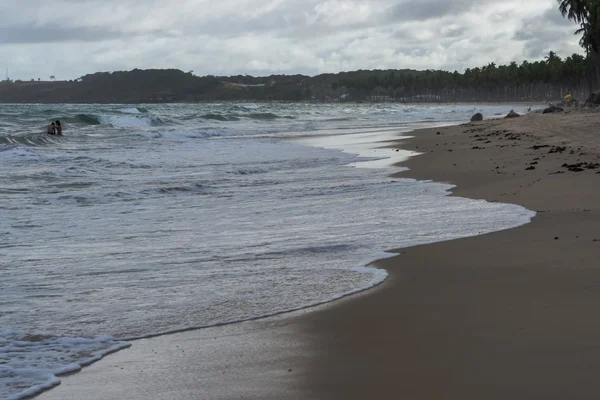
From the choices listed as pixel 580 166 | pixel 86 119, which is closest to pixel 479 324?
pixel 580 166

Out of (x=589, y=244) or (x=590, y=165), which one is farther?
(x=590, y=165)

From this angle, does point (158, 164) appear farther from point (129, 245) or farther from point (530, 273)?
point (530, 273)

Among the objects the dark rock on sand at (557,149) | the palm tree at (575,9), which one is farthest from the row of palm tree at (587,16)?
the dark rock on sand at (557,149)

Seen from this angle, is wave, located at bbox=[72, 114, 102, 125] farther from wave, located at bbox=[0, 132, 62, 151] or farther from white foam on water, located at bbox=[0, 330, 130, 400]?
white foam on water, located at bbox=[0, 330, 130, 400]

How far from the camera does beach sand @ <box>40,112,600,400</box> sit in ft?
11.0

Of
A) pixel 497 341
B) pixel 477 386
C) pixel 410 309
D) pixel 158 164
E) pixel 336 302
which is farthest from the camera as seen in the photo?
pixel 158 164

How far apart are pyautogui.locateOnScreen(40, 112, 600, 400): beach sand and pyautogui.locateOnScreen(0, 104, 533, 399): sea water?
1.04ft

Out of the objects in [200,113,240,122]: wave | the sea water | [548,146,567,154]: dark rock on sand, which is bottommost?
the sea water

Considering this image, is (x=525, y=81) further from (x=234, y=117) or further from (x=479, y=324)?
(x=479, y=324)

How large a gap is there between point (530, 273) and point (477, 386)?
2.31 metres

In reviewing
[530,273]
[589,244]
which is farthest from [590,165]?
[530,273]

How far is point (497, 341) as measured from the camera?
12.7 ft

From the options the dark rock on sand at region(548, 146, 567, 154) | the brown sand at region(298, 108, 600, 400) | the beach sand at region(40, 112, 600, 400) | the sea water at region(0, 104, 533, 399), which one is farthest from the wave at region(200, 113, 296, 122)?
the beach sand at region(40, 112, 600, 400)

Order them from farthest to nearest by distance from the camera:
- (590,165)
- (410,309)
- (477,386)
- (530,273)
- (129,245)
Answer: (590,165) → (129,245) → (530,273) → (410,309) → (477,386)
